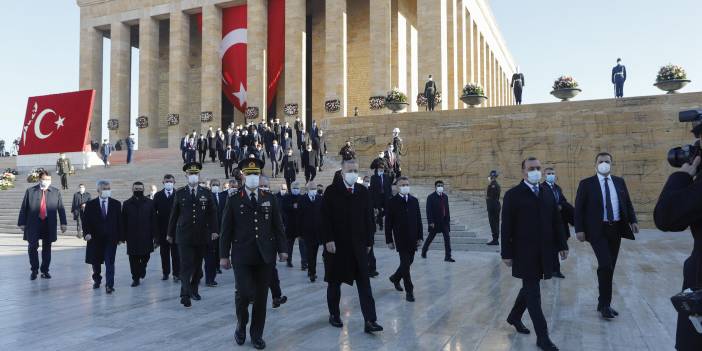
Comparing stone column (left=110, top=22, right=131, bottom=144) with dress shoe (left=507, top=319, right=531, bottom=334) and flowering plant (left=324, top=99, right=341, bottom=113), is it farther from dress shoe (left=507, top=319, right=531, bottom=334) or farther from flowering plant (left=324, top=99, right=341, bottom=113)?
dress shoe (left=507, top=319, right=531, bottom=334)

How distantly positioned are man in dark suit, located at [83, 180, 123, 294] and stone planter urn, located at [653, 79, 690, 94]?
15975 mm

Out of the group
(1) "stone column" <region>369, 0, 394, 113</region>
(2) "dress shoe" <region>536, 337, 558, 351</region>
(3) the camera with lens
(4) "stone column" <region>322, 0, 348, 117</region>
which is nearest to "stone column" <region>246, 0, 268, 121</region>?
(4) "stone column" <region>322, 0, 348, 117</region>

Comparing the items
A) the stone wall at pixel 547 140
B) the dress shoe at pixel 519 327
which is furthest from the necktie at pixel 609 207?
the stone wall at pixel 547 140

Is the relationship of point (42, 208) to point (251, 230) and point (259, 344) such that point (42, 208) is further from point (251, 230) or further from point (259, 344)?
point (259, 344)

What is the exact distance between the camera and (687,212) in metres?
2.03

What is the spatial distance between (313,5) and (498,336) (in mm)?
31387

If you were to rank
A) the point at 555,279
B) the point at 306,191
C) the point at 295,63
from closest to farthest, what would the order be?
the point at 555,279 < the point at 306,191 < the point at 295,63

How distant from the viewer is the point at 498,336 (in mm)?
4887

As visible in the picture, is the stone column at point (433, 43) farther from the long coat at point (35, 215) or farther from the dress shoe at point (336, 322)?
the dress shoe at point (336, 322)

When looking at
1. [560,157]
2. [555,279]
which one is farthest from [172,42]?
[555,279]

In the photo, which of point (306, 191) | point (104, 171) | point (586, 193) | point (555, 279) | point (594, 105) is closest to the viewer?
point (586, 193)

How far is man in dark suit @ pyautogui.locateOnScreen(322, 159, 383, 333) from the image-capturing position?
5.27 metres

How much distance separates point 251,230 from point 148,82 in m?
31.7

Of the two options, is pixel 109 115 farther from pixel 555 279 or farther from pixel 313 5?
pixel 555 279
